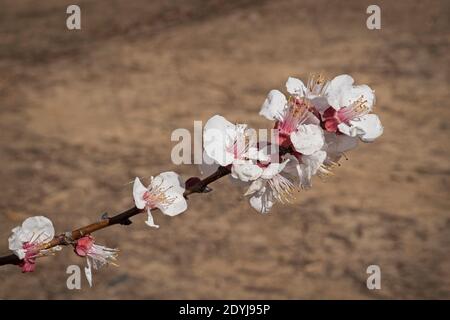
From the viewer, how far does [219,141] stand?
118 centimetres

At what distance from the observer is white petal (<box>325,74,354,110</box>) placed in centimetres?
117

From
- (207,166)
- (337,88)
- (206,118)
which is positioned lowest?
(207,166)

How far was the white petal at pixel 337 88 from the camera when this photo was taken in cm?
117

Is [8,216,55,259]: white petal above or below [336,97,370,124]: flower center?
below

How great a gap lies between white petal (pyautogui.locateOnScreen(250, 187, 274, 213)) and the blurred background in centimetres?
198

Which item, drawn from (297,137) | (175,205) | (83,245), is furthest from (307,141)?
(83,245)

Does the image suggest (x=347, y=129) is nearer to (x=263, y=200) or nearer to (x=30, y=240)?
(x=263, y=200)

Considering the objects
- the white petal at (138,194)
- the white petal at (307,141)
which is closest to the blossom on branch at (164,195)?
the white petal at (138,194)

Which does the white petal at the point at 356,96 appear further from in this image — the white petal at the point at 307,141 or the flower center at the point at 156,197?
the flower center at the point at 156,197

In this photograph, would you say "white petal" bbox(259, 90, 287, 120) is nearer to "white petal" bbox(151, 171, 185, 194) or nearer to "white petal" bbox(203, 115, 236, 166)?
"white petal" bbox(203, 115, 236, 166)

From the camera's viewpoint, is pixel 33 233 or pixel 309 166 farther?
pixel 33 233

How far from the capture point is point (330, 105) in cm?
117

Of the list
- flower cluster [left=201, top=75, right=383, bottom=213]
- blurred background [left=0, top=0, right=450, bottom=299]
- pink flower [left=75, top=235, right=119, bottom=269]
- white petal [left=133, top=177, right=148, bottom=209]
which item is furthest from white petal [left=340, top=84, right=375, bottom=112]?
blurred background [left=0, top=0, right=450, bottom=299]

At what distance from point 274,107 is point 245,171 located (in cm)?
13
